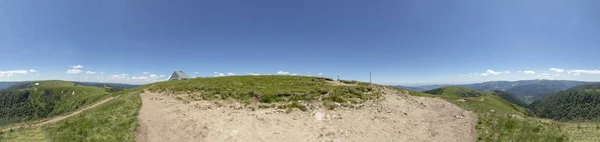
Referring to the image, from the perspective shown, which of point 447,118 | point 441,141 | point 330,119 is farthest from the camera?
point 447,118

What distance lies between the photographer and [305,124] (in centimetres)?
1638

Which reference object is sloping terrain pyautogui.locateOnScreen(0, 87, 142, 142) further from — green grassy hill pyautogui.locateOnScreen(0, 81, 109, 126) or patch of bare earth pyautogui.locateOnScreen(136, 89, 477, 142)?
green grassy hill pyautogui.locateOnScreen(0, 81, 109, 126)

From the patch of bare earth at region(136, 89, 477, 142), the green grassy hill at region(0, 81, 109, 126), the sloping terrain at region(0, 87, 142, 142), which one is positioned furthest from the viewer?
the green grassy hill at region(0, 81, 109, 126)

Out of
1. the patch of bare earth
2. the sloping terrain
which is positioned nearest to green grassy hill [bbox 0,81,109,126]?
the sloping terrain

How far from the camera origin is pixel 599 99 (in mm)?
188125

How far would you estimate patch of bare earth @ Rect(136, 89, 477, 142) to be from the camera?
560 inches

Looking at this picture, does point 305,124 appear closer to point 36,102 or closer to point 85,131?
point 85,131

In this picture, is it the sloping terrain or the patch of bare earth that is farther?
the patch of bare earth

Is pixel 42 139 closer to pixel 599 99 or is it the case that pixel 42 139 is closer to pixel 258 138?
pixel 258 138

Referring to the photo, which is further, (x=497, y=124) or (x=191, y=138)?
(x=497, y=124)

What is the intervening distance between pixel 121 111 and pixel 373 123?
18.6 metres

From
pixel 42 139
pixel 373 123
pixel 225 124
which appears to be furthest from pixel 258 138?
pixel 42 139

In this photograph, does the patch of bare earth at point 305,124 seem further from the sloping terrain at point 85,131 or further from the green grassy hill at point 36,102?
the green grassy hill at point 36,102

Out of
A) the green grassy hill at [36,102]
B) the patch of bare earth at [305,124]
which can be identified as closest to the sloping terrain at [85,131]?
the patch of bare earth at [305,124]
